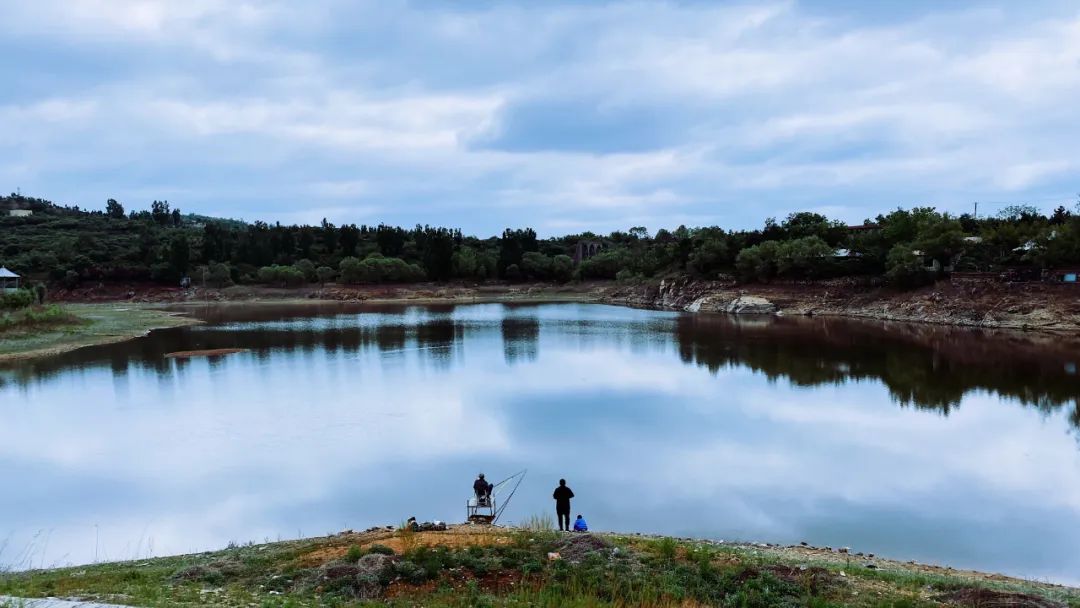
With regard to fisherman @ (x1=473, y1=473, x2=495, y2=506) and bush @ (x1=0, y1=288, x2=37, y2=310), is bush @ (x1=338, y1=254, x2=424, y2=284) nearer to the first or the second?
bush @ (x1=0, y1=288, x2=37, y2=310)

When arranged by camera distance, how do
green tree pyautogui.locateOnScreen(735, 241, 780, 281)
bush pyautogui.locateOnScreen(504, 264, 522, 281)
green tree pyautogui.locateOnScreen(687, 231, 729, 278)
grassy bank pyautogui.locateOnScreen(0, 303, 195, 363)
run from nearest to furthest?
grassy bank pyautogui.locateOnScreen(0, 303, 195, 363) < green tree pyautogui.locateOnScreen(735, 241, 780, 281) < green tree pyautogui.locateOnScreen(687, 231, 729, 278) < bush pyautogui.locateOnScreen(504, 264, 522, 281)

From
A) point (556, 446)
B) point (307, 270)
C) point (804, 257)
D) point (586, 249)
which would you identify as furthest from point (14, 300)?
point (586, 249)

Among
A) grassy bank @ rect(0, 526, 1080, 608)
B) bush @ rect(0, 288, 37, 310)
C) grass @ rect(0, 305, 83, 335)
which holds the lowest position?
grassy bank @ rect(0, 526, 1080, 608)

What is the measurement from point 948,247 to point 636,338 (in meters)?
32.0

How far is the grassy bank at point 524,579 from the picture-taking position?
8.82m

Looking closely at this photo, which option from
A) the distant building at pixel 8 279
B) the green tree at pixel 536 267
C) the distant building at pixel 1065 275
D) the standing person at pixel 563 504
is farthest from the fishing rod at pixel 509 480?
the green tree at pixel 536 267

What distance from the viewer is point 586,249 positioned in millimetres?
147375

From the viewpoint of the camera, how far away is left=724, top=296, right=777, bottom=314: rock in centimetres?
7819

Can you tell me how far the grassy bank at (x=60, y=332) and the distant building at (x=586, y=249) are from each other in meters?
84.8

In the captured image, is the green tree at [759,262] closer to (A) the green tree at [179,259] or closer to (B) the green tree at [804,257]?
(B) the green tree at [804,257]

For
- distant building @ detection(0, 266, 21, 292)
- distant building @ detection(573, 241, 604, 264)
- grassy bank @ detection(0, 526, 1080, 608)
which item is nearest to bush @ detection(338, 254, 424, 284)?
distant building @ detection(573, 241, 604, 264)

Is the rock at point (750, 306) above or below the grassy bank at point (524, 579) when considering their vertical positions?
below

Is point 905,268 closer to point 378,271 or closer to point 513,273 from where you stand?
point 513,273

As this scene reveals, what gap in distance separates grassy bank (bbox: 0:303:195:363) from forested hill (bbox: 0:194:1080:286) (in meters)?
47.1
